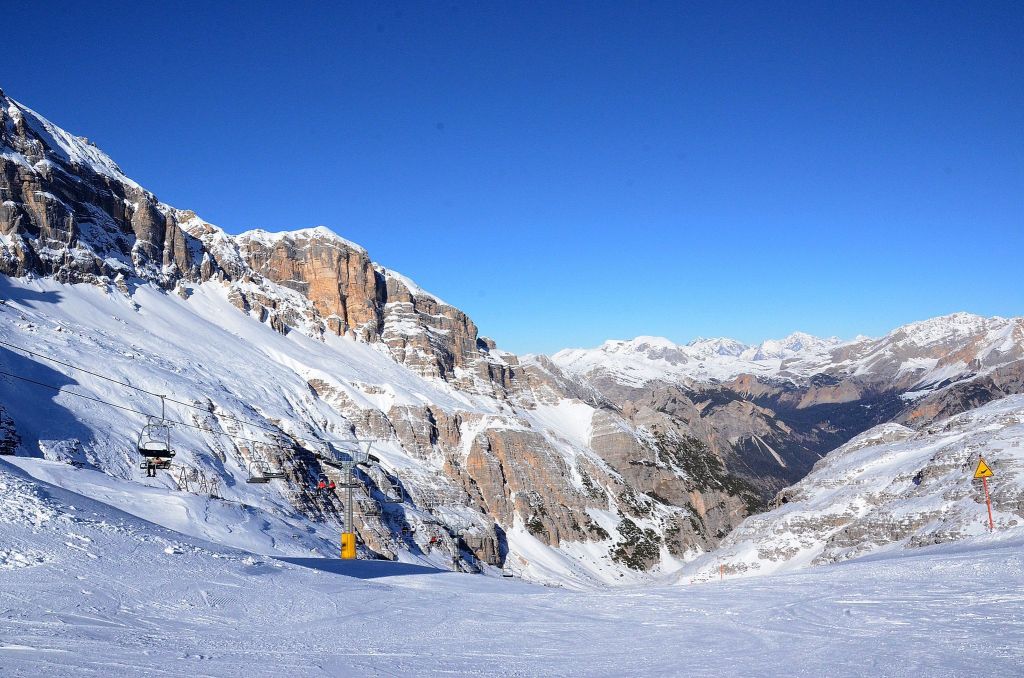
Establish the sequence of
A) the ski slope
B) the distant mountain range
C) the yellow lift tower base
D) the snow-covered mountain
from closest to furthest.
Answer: the ski slope → the yellow lift tower base → the snow-covered mountain → the distant mountain range

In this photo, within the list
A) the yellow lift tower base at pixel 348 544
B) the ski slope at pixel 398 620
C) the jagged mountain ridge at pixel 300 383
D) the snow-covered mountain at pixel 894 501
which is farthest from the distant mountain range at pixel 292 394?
the snow-covered mountain at pixel 894 501

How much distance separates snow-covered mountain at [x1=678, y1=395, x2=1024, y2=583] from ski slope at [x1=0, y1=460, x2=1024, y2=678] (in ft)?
118

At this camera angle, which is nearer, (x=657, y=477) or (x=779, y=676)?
(x=779, y=676)

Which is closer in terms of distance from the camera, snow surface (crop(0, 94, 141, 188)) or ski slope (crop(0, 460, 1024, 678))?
ski slope (crop(0, 460, 1024, 678))

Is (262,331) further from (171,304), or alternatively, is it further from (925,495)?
(925,495)

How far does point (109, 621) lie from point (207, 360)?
110 meters

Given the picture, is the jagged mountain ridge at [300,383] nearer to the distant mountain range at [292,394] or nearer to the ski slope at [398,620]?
the distant mountain range at [292,394]

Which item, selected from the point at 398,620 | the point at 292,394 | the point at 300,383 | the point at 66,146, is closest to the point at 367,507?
the point at 292,394

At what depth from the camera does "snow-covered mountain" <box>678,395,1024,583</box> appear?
52656 mm

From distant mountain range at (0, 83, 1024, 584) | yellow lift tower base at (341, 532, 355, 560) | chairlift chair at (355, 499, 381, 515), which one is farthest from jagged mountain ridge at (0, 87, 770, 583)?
yellow lift tower base at (341, 532, 355, 560)

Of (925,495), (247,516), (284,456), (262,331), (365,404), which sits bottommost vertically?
(925,495)

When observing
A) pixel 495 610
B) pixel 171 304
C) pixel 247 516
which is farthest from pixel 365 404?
pixel 495 610

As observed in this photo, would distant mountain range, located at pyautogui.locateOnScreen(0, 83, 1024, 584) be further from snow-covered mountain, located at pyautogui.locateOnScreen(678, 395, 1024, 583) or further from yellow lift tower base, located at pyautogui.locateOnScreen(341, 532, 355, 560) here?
snow-covered mountain, located at pyautogui.locateOnScreen(678, 395, 1024, 583)

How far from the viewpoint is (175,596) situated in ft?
44.6
